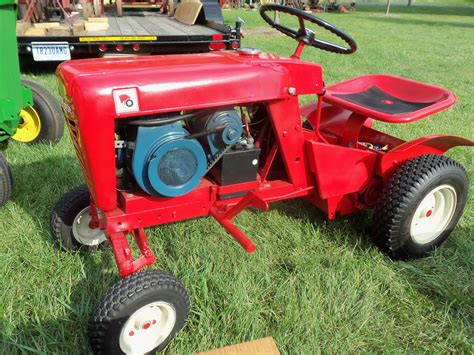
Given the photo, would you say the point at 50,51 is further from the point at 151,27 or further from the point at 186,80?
the point at 186,80

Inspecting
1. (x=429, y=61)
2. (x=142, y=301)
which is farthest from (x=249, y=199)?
(x=429, y=61)

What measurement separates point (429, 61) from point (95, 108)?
26.9 feet

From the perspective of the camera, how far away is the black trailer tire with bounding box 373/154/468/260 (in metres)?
2.19

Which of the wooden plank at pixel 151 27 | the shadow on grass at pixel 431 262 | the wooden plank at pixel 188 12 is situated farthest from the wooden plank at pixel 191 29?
the shadow on grass at pixel 431 262

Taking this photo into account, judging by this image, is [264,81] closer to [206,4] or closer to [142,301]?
[142,301]

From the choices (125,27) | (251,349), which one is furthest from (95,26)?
(251,349)

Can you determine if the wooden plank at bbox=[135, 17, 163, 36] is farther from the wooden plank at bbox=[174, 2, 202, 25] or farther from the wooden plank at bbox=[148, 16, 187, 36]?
the wooden plank at bbox=[174, 2, 202, 25]

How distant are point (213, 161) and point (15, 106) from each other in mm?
1706

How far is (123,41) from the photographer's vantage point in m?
5.23

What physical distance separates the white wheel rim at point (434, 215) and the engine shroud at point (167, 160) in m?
1.26

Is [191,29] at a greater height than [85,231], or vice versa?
[191,29]

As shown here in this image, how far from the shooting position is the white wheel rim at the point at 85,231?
7.50 feet

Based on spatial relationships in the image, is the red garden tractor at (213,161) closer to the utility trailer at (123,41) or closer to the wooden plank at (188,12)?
the utility trailer at (123,41)

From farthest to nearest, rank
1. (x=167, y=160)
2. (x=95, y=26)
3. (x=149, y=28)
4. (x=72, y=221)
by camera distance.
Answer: (x=149, y=28), (x=95, y=26), (x=72, y=221), (x=167, y=160)
